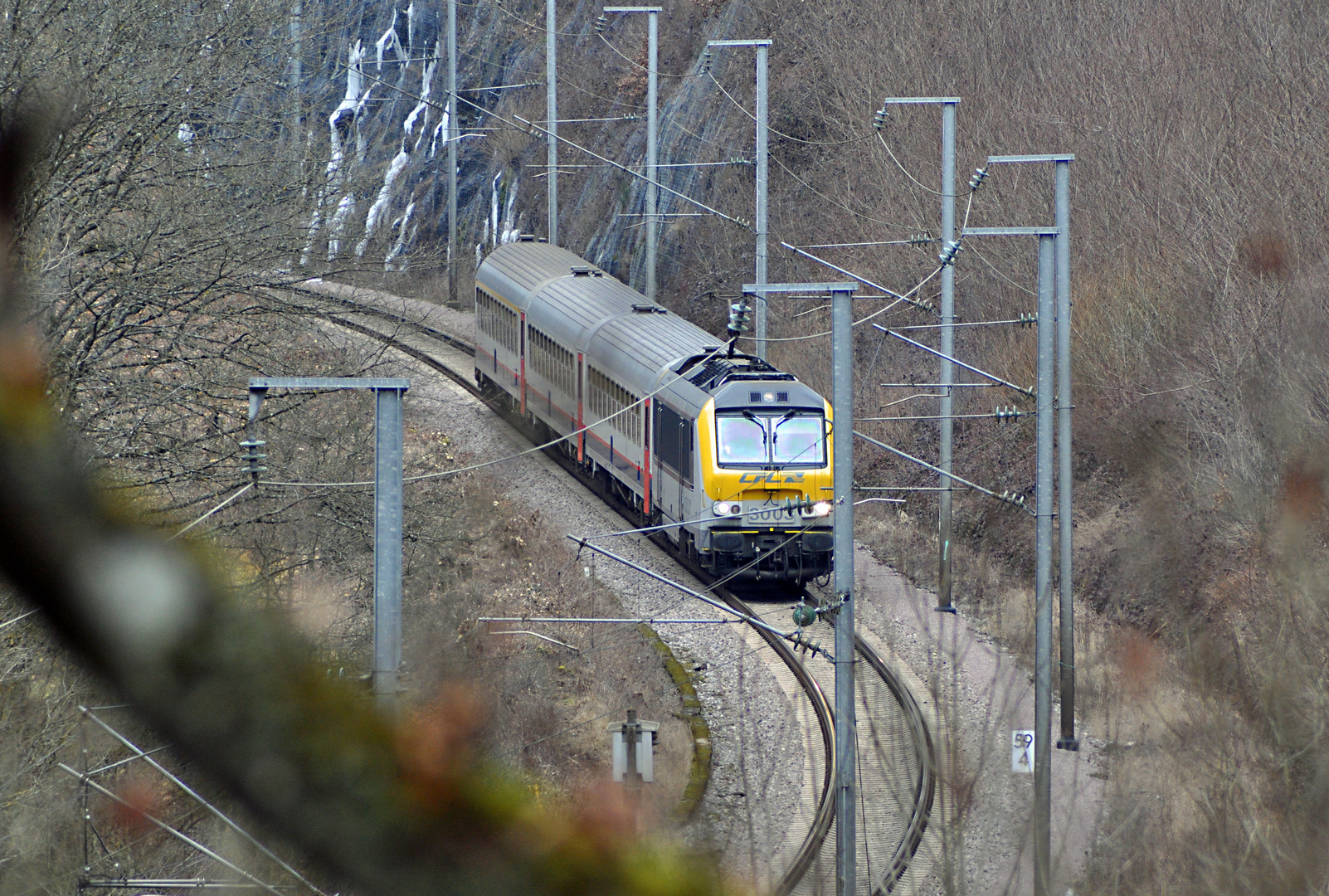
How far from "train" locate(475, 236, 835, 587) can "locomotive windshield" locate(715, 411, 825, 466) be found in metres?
0.02

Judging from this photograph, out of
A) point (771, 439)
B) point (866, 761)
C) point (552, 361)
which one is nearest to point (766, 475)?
point (771, 439)

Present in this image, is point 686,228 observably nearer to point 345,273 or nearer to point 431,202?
point 431,202

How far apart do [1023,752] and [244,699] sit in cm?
1197

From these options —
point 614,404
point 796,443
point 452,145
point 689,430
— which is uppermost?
point 452,145

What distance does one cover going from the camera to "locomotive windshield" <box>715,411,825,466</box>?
17.2 meters

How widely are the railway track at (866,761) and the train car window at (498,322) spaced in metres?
6.63

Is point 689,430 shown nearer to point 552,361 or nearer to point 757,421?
point 757,421

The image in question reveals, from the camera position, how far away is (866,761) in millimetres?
14172

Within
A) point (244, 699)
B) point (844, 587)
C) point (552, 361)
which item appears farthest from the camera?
point (552, 361)

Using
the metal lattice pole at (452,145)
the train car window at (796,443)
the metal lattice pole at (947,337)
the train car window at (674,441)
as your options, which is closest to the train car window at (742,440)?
the train car window at (796,443)

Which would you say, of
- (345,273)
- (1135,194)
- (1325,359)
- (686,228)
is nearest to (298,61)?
(345,273)

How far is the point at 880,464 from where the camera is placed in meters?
25.0

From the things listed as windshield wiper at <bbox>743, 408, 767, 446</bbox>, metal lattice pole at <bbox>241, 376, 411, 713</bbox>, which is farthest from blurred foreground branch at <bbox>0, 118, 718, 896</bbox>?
windshield wiper at <bbox>743, 408, 767, 446</bbox>

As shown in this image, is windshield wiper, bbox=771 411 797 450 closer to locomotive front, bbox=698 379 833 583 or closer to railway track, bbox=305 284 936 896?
locomotive front, bbox=698 379 833 583
